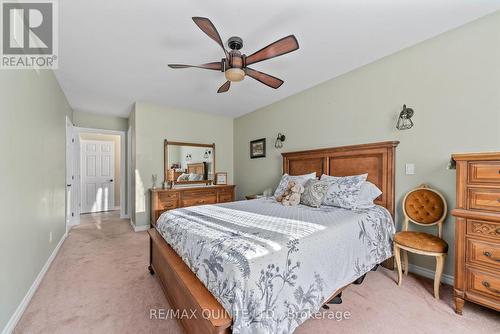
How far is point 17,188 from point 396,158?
374cm

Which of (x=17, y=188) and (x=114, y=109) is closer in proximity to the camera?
(x=17, y=188)

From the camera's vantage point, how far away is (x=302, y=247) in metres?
1.49

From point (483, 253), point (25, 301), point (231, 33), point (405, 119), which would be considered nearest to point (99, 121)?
point (25, 301)

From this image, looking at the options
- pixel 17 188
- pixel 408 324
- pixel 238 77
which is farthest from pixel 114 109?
pixel 408 324

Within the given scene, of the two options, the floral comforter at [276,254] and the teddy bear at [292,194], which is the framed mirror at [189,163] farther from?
the teddy bear at [292,194]

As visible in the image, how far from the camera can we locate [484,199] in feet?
5.56

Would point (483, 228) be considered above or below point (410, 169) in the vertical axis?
below

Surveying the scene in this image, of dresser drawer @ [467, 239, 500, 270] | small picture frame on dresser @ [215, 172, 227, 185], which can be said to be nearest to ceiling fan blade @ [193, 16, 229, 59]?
dresser drawer @ [467, 239, 500, 270]

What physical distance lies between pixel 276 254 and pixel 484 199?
5.70 ft

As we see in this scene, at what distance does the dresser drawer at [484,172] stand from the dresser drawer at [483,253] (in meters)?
0.48

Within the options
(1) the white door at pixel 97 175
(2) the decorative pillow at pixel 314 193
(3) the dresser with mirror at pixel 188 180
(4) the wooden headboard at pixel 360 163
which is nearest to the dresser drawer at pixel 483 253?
(4) the wooden headboard at pixel 360 163

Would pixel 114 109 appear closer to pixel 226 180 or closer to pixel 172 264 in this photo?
pixel 226 180

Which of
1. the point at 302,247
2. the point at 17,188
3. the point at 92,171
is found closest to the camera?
the point at 302,247

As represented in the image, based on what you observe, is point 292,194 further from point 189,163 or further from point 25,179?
point 189,163
